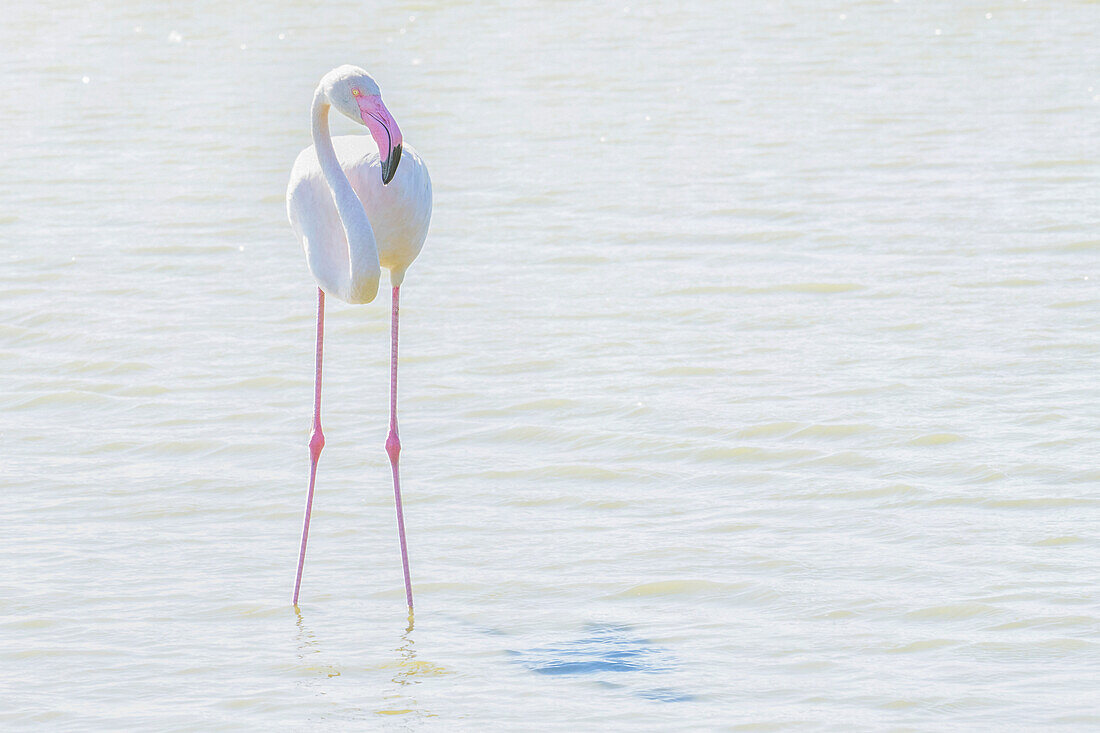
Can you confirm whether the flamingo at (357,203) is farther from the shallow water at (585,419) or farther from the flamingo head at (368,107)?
the shallow water at (585,419)

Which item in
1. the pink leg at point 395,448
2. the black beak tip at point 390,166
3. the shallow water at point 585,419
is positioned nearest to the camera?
the shallow water at point 585,419

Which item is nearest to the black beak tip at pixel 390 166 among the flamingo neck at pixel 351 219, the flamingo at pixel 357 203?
the flamingo at pixel 357 203

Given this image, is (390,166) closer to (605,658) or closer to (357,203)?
(357,203)

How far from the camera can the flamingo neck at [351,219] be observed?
190 inches

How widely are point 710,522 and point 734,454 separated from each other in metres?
0.58

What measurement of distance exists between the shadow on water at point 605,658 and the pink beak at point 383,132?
4.09 ft

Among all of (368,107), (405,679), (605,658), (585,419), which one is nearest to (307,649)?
(405,679)

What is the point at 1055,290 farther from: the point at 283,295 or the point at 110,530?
the point at 110,530

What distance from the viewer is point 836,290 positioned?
25.5 ft

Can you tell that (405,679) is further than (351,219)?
No

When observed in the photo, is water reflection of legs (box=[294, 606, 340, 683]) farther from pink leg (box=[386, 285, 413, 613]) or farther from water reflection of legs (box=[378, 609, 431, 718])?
pink leg (box=[386, 285, 413, 613])

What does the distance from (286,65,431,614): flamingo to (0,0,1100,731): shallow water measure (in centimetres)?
44

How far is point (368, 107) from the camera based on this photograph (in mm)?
4793

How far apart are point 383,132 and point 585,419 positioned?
1905 millimetres
